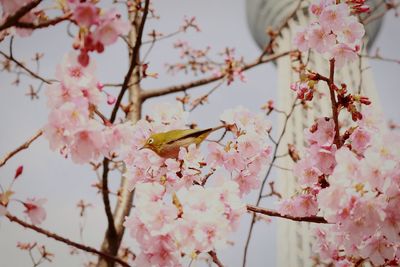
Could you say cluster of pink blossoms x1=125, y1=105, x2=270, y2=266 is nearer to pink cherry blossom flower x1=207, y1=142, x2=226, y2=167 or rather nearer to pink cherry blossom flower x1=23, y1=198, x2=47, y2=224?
pink cherry blossom flower x1=207, y1=142, x2=226, y2=167

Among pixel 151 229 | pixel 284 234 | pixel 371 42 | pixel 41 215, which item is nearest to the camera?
pixel 151 229

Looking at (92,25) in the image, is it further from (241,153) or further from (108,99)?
(241,153)

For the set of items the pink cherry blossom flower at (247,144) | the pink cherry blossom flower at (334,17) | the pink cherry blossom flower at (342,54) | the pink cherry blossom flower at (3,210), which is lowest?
the pink cherry blossom flower at (3,210)

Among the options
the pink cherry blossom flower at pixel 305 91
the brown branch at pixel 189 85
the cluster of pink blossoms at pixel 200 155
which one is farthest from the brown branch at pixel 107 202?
the brown branch at pixel 189 85

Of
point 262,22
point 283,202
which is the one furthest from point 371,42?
point 283,202

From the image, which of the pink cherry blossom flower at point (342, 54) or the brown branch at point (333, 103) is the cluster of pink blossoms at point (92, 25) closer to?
the brown branch at point (333, 103)

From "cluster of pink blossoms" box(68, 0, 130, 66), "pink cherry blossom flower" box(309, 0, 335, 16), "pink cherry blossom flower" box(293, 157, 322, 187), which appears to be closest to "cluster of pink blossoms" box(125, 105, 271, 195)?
"pink cherry blossom flower" box(293, 157, 322, 187)

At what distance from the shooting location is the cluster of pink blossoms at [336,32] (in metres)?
1.65

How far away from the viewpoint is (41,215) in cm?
136

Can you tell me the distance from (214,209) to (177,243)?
0.20 metres

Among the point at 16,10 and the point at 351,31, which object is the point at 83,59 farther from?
the point at 351,31

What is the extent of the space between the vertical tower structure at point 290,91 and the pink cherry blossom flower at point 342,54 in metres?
6.00

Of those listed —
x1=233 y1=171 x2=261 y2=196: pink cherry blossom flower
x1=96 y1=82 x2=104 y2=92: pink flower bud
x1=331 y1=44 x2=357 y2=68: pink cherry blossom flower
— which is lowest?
x1=96 y1=82 x2=104 y2=92: pink flower bud

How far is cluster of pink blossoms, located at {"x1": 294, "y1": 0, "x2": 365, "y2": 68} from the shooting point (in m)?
1.65
